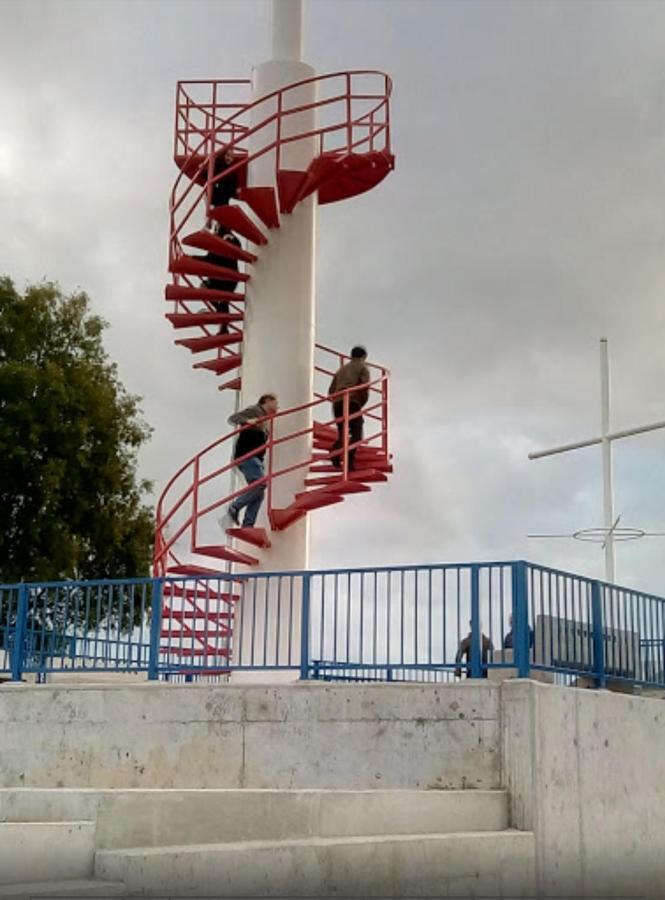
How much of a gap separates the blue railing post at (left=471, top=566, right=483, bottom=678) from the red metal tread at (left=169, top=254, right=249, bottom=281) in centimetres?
742

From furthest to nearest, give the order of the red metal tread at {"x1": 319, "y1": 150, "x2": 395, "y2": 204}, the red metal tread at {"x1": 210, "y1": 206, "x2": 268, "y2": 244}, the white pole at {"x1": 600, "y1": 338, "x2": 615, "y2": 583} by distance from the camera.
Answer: the white pole at {"x1": 600, "y1": 338, "x2": 615, "y2": 583}, the red metal tread at {"x1": 319, "y1": 150, "x2": 395, "y2": 204}, the red metal tread at {"x1": 210, "y1": 206, "x2": 268, "y2": 244}

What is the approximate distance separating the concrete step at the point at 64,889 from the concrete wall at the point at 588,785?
4.04 m

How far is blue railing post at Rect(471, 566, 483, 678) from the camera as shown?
40.8 ft

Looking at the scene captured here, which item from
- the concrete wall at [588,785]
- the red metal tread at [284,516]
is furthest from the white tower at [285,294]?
the concrete wall at [588,785]

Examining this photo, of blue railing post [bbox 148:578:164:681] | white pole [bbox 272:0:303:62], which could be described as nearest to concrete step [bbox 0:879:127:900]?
blue railing post [bbox 148:578:164:681]

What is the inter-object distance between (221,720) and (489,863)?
2901 millimetres

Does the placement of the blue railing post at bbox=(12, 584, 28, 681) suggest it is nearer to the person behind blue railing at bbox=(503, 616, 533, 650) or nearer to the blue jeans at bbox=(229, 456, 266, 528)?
the blue jeans at bbox=(229, 456, 266, 528)

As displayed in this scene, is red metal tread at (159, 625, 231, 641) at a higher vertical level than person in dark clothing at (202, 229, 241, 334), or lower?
lower

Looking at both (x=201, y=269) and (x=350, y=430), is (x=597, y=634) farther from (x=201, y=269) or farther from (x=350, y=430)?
(x=201, y=269)

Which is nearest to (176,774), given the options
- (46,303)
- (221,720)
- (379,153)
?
(221,720)

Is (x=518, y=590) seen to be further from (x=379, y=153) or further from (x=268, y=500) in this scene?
(x=379, y=153)

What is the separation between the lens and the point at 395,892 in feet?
34.9

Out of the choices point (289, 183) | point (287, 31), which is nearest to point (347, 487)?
point (289, 183)

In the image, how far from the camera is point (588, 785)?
12703 mm
